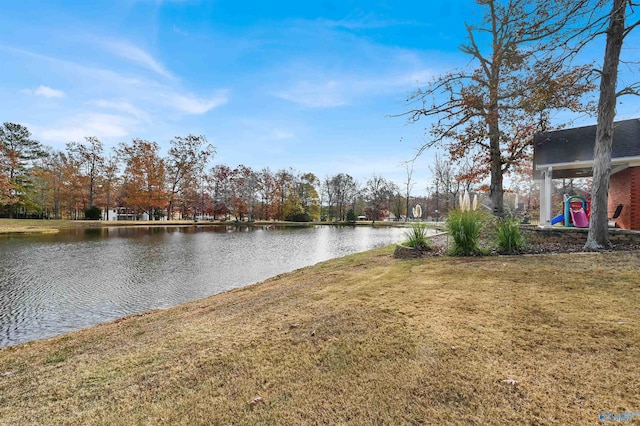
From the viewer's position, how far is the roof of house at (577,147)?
8.74 metres

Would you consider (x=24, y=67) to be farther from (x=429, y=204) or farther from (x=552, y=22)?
(x=429, y=204)

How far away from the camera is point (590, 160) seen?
8.92m

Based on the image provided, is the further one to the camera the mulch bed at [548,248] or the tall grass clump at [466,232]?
the tall grass clump at [466,232]

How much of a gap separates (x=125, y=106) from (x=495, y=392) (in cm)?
1662

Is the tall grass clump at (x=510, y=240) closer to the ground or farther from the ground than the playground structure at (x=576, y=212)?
closer to the ground

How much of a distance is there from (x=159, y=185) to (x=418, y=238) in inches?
1469

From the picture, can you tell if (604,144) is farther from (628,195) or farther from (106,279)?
(106,279)

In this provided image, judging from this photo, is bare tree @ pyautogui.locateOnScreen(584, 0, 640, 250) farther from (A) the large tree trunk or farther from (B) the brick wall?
(B) the brick wall

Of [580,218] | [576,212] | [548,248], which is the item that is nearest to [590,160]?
[576,212]

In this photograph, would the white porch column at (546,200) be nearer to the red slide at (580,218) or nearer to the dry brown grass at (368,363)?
the red slide at (580,218)

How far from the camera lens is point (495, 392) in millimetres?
1760

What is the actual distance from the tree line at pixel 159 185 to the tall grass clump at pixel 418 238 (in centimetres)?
3156

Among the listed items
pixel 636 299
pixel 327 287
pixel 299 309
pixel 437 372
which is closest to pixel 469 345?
pixel 437 372

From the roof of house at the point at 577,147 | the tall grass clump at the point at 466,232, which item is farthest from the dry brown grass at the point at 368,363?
the roof of house at the point at 577,147
